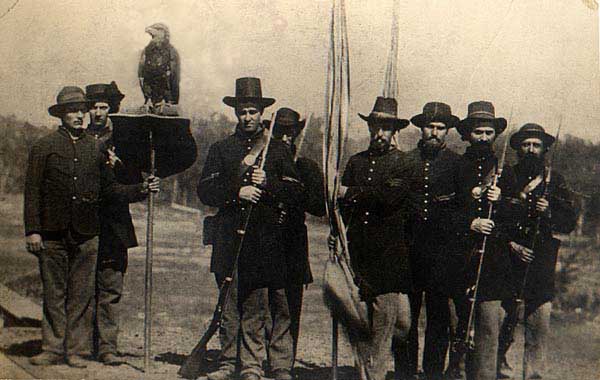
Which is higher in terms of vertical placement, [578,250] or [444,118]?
[444,118]

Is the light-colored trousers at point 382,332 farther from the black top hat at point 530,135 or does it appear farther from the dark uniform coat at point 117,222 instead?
the dark uniform coat at point 117,222

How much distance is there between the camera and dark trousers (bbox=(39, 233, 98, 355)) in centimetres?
611

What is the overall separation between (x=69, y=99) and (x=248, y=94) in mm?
1331

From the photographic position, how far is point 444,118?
6.09 metres

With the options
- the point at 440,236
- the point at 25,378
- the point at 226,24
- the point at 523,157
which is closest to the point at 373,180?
the point at 440,236

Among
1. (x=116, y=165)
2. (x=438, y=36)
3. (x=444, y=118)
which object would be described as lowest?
(x=116, y=165)

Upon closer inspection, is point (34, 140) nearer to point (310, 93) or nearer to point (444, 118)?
point (310, 93)

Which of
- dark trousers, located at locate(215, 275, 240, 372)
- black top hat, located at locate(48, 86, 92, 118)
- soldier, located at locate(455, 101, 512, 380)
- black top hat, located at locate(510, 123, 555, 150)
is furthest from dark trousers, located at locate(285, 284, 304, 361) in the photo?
black top hat, located at locate(48, 86, 92, 118)

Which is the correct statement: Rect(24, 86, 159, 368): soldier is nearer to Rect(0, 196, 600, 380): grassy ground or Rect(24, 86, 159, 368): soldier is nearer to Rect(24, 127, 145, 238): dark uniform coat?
Rect(24, 127, 145, 238): dark uniform coat

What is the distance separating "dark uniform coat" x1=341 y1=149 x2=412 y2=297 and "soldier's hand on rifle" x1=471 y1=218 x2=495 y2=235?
0.52 m

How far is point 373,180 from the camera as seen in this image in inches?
236

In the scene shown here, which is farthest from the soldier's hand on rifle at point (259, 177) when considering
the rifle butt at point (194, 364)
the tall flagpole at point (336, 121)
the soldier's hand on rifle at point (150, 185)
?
the rifle butt at point (194, 364)

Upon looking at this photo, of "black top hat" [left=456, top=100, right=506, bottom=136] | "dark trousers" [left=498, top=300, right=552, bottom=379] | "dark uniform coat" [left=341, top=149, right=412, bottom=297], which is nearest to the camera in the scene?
"dark uniform coat" [left=341, top=149, right=412, bottom=297]

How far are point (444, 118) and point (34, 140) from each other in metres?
3.03
